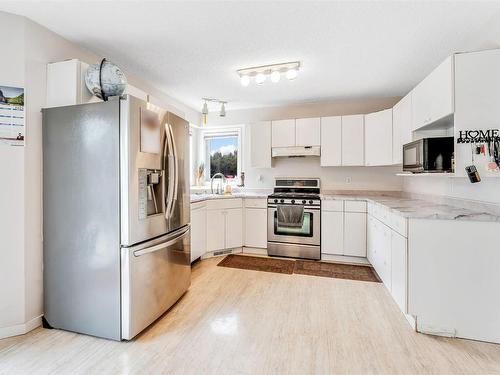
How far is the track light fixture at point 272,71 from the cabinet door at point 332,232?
1.92 m

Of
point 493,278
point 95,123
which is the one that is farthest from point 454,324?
point 95,123

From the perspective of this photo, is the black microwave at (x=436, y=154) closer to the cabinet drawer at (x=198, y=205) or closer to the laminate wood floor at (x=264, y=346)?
the laminate wood floor at (x=264, y=346)

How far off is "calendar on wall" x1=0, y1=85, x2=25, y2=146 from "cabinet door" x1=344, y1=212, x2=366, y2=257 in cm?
360

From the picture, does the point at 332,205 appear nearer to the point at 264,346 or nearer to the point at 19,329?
the point at 264,346

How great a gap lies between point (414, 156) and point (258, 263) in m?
2.29

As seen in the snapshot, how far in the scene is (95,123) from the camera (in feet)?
6.09

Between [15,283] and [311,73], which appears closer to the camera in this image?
[15,283]

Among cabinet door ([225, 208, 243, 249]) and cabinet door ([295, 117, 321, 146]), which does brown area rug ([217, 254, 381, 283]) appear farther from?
cabinet door ([295, 117, 321, 146])

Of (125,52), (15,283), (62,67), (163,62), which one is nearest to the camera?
(15,283)

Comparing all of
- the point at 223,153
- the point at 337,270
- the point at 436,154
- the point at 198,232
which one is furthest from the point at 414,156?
the point at 223,153

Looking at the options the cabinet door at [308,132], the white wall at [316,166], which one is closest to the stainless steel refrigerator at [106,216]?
the cabinet door at [308,132]

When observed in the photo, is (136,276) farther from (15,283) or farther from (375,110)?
(375,110)

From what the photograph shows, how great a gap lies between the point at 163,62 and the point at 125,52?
1.22 ft

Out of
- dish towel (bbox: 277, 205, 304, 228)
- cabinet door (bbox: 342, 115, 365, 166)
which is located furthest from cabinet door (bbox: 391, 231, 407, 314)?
cabinet door (bbox: 342, 115, 365, 166)
